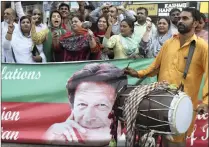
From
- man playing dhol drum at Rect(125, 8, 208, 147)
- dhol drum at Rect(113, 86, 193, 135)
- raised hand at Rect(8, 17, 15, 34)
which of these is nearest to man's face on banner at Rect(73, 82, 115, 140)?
raised hand at Rect(8, 17, 15, 34)

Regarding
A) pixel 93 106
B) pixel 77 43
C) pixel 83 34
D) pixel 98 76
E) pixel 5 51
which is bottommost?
pixel 93 106

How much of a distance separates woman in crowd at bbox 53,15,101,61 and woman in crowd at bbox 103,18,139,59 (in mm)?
160

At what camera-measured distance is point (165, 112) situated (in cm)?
347

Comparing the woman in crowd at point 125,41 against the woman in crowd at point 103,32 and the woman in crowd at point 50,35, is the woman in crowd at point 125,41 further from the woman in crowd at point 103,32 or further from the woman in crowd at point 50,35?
the woman in crowd at point 50,35

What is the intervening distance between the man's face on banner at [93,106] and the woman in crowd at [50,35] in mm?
558

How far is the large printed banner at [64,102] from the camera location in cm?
534

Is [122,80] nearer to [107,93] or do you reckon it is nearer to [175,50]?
[107,93]

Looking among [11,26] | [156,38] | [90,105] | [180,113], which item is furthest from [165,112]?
[11,26]

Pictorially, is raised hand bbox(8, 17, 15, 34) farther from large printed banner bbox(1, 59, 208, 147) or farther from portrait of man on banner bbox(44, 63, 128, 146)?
portrait of man on banner bbox(44, 63, 128, 146)

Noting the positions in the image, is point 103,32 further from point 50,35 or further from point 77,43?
point 50,35

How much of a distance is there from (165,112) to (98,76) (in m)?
2.01

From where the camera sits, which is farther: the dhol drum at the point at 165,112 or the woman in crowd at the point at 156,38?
the woman in crowd at the point at 156,38

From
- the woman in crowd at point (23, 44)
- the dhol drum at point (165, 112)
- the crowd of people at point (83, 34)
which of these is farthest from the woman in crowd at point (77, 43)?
the dhol drum at point (165, 112)

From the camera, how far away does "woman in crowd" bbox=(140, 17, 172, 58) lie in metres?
5.21
